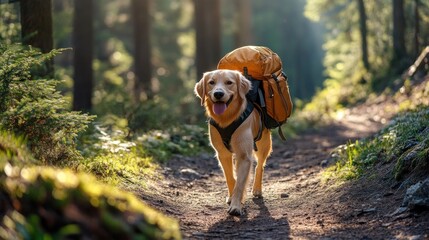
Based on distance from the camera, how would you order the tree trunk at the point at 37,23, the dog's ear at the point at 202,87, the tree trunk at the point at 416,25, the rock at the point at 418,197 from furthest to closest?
the tree trunk at the point at 416,25, the tree trunk at the point at 37,23, the dog's ear at the point at 202,87, the rock at the point at 418,197

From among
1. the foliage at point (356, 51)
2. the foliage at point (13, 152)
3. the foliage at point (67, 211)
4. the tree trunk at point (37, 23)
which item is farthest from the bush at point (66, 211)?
the foliage at point (356, 51)

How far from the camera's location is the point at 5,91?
642 centimetres

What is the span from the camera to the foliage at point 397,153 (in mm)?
6652

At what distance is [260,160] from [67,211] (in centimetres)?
507

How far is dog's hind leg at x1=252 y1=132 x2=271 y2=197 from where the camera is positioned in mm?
8234

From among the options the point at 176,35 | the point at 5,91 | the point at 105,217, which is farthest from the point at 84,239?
the point at 176,35

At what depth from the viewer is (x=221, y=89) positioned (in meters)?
6.98

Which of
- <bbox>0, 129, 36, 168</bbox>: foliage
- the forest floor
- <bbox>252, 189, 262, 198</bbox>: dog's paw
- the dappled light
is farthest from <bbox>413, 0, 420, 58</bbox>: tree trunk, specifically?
<bbox>0, 129, 36, 168</bbox>: foliage

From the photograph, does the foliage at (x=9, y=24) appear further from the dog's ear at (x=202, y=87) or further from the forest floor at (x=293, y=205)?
the dog's ear at (x=202, y=87)

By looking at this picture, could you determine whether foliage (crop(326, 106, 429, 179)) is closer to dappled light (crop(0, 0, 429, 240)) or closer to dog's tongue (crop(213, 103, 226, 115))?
dappled light (crop(0, 0, 429, 240))

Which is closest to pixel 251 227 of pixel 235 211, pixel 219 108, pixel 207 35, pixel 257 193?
pixel 235 211

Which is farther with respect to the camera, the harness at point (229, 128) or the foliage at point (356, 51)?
the foliage at point (356, 51)

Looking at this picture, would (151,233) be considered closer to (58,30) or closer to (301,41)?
(58,30)

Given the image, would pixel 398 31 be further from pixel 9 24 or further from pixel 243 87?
pixel 243 87
